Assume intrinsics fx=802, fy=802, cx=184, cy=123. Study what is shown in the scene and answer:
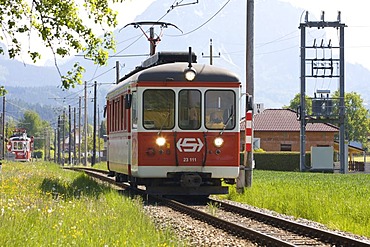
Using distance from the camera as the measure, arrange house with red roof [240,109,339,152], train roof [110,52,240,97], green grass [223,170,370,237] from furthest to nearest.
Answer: house with red roof [240,109,339,152], train roof [110,52,240,97], green grass [223,170,370,237]

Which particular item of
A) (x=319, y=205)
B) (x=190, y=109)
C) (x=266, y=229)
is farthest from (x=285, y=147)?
(x=266, y=229)

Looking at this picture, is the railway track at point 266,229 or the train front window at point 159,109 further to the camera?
the train front window at point 159,109

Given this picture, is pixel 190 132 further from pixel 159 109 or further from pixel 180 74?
pixel 180 74

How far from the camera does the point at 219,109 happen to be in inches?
685

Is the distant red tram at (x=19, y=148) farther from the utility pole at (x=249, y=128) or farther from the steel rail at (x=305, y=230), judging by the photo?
the steel rail at (x=305, y=230)

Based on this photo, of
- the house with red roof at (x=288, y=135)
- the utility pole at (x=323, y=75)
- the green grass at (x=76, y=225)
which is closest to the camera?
the green grass at (x=76, y=225)

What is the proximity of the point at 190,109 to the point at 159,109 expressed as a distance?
A: 672 millimetres

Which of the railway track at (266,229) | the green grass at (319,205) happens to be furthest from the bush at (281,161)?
the railway track at (266,229)

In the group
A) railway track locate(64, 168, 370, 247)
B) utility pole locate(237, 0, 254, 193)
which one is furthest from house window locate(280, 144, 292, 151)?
railway track locate(64, 168, 370, 247)

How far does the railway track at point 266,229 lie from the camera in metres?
11.0

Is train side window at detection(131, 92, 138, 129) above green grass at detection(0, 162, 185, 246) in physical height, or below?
above

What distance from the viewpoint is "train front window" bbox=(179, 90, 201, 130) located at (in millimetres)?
17250

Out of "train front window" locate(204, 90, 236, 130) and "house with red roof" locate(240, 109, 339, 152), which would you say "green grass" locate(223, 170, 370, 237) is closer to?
"train front window" locate(204, 90, 236, 130)

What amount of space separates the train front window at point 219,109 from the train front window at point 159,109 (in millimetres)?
762
